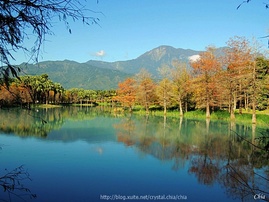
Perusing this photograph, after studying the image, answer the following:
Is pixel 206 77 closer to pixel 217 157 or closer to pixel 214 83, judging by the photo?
pixel 214 83

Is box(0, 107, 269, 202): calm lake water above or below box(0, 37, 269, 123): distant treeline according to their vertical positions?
below

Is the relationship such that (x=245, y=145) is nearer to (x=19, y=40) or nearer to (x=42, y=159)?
(x=42, y=159)

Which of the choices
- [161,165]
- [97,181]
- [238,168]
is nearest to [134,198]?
[97,181]

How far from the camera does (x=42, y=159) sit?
11.0 meters

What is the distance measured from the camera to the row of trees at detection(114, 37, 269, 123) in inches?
1068

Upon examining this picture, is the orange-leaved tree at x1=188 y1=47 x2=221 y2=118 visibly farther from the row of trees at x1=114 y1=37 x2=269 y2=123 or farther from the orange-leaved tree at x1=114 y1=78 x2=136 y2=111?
the orange-leaved tree at x1=114 y1=78 x2=136 y2=111

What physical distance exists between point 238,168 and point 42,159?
7.66m

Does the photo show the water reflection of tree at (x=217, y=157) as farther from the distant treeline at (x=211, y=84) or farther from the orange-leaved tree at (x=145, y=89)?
the orange-leaved tree at (x=145, y=89)

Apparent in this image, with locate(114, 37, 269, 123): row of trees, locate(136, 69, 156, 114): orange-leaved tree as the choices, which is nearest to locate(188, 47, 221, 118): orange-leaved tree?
locate(114, 37, 269, 123): row of trees

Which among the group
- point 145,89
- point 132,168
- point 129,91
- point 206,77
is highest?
point 206,77

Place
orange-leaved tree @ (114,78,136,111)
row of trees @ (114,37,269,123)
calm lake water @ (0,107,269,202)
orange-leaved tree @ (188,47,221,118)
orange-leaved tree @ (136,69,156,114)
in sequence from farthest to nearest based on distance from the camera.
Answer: orange-leaved tree @ (114,78,136,111), orange-leaved tree @ (136,69,156,114), orange-leaved tree @ (188,47,221,118), row of trees @ (114,37,269,123), calm lake water @ (0,107,269,202)

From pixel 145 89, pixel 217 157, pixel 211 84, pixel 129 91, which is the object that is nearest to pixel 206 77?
pixel 211 84

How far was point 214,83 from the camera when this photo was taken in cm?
3159

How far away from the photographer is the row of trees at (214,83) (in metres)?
27.1
